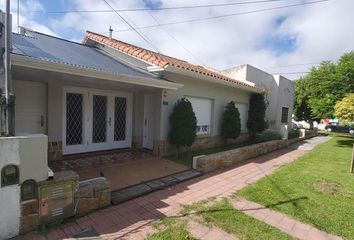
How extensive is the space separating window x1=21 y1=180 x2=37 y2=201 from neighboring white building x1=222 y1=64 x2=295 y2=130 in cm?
1426

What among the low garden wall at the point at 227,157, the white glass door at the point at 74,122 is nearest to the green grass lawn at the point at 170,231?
the low garden wall at the point at 227,157

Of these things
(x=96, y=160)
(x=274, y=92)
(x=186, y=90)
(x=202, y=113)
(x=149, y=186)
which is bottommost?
(x=149, y=186)

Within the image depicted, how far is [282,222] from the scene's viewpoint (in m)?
4.32

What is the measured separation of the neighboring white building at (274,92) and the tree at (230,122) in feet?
16.6

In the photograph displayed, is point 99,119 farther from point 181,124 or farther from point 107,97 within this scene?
point 181,124

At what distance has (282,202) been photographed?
519 cm

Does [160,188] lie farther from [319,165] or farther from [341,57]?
[341,57]

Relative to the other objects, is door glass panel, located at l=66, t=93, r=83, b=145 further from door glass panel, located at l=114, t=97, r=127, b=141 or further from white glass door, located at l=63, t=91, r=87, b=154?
door glass panel, located at l=114, t=97, r=127, b=141

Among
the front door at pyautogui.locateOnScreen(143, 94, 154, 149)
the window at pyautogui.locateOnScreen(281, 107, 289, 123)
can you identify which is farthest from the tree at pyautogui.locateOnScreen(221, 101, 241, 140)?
the window at pyautogui.locateOnScreen(281, 107, 289, 123)

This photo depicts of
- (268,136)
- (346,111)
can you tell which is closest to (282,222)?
(268,136)

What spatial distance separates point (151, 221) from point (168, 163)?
3.75m

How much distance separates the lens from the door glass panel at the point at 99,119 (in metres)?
8.48

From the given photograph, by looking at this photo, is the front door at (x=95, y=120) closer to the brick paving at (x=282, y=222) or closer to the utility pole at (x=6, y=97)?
the utility pole at (x=6, y=97)

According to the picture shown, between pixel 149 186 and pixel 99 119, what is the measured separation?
4114 millimetres
